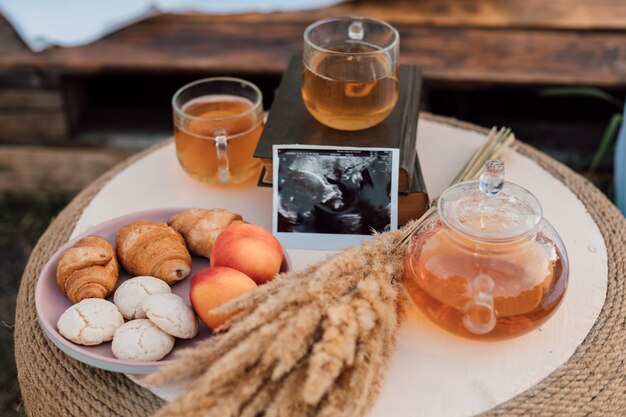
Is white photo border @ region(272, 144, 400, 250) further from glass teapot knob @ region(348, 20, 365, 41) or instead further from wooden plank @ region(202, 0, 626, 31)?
wooden plank @ region(202, 0, 626, 31)

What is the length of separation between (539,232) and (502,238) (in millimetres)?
112

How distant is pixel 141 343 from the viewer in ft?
3.03

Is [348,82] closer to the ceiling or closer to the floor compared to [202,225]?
closer to the ceiling

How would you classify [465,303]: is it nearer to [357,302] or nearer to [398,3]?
[357,302]

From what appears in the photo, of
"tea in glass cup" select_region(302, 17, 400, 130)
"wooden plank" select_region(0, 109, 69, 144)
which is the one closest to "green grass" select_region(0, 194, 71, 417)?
"wooden plank" select_region(0, 109, 69, 144)

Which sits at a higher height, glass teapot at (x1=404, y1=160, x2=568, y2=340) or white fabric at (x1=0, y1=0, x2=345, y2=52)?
glass teapot at (x1=404, y1=160, x2=568, y2=340)

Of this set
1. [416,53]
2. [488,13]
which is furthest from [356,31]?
[488,13]

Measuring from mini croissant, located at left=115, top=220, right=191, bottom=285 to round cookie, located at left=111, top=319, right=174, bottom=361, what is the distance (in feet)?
0.41

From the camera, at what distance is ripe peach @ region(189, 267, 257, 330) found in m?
0.94

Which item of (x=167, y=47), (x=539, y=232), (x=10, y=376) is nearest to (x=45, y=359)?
(x=539, y=232)

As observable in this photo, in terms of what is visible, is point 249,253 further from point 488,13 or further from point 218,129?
point 488,13

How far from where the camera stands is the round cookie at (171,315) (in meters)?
0.94

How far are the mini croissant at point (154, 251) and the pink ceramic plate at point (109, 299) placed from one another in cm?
3

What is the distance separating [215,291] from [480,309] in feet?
1.06
